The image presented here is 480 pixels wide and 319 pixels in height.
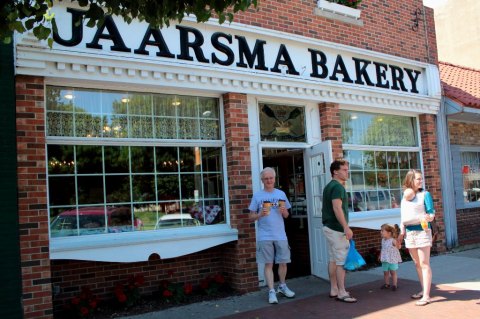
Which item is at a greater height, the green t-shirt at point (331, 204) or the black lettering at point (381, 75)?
the black lettering at point (381, 75)

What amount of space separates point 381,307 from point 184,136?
3.50 meters

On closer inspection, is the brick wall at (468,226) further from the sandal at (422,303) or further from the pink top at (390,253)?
the sandal at (422,303)

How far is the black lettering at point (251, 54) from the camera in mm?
6988

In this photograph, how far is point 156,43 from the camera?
627 centimetres

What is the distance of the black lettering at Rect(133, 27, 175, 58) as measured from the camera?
20.1ft

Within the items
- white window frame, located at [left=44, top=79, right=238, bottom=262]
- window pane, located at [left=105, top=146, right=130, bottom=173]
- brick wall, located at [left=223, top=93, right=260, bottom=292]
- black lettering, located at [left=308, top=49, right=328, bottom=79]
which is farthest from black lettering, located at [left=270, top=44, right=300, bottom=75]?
window pane, located at [left=105, top=146, right=130, bottom=173]

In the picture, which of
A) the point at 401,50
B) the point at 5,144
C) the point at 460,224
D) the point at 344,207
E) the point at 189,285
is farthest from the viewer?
the point at 460,224

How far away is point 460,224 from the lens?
10359 millimetres

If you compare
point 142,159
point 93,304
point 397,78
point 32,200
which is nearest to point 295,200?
point 397,78

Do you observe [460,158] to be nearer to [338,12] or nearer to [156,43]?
[338,12]

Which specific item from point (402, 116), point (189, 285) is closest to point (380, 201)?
point (402, 116)

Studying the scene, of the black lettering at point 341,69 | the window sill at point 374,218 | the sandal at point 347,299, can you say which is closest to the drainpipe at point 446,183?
the window sill at point 374,218

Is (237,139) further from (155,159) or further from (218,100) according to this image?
(155,159)

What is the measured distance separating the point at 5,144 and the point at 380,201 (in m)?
6.61
